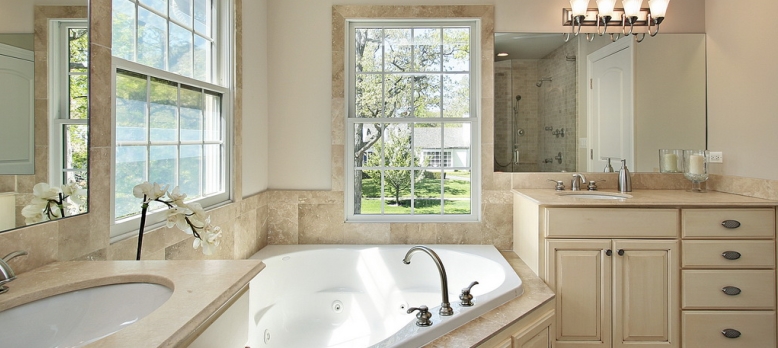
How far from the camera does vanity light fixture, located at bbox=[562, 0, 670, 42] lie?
294cm

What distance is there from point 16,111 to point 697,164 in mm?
3478

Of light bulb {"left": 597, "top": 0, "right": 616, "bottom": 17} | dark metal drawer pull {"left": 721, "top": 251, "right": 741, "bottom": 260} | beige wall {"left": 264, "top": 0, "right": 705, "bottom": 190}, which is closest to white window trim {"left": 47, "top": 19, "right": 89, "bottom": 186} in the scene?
beige wall {"left": 264, "top": 0, "right": 705, "bottom": 190}

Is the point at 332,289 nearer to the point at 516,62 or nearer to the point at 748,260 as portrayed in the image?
the point at 516,62

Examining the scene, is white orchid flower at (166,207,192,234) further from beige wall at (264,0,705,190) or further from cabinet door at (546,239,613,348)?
cabinet door at (546,239,613,348)

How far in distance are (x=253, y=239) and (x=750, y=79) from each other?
10.6 feet

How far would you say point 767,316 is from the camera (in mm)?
2424

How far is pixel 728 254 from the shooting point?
2.42 metres

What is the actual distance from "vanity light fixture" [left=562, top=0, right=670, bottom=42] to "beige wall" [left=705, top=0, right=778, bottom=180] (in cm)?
39

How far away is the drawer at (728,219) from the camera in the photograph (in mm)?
2414

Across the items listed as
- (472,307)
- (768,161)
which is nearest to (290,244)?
(472,307)

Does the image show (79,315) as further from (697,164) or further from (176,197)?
(697,164)

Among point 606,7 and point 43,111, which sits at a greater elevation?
point 606,7

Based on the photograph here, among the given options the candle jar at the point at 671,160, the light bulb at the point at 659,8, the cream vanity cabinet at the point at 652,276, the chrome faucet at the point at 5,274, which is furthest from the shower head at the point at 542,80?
the chrome faucet at the point at 5,274

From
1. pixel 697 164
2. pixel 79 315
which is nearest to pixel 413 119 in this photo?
pixel 697 164
